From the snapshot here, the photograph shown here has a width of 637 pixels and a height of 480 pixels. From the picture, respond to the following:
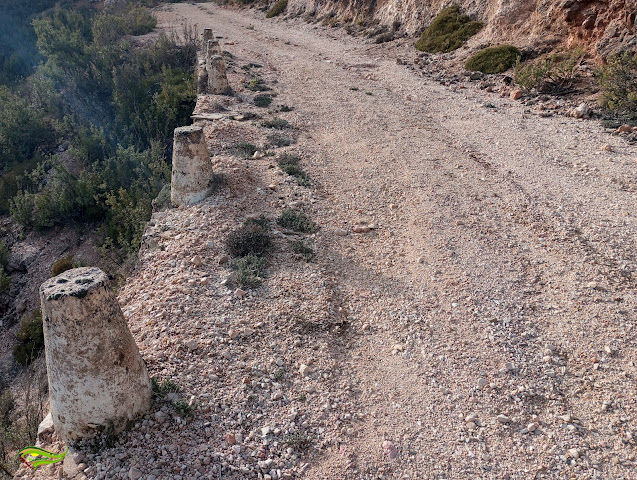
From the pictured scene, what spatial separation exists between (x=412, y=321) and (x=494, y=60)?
1168 centimetres

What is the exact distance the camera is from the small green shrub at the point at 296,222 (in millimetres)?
7145

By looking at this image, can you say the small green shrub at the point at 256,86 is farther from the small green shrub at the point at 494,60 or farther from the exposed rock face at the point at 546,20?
the exposed rock face at the point at 546,20

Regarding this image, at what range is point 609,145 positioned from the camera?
928 centimetres

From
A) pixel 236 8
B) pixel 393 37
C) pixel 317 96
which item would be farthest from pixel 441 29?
pixel 236 8

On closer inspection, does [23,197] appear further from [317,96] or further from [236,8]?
[236,8]

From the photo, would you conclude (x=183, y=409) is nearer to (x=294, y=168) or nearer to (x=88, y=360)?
(x=88, y=360)

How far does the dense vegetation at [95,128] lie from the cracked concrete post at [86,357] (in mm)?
4912

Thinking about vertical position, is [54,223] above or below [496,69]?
below

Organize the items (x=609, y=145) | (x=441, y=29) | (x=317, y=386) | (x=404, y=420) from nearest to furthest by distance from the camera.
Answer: (x=404, y=420), (x=317, y=386), (x=609, y=145), (x=441, y=29)

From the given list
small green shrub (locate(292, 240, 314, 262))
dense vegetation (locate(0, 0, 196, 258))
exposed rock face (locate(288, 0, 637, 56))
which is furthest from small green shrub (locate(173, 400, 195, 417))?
exposed rock face (locate(288, 0, 637, 56))

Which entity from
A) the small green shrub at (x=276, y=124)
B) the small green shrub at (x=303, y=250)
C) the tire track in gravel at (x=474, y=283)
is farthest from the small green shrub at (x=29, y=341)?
the small green shrub at (x=276, y=124)

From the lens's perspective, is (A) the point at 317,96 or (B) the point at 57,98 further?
(B) the point at 57,98

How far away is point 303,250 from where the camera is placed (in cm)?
649

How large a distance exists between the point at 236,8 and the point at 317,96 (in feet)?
79.6
